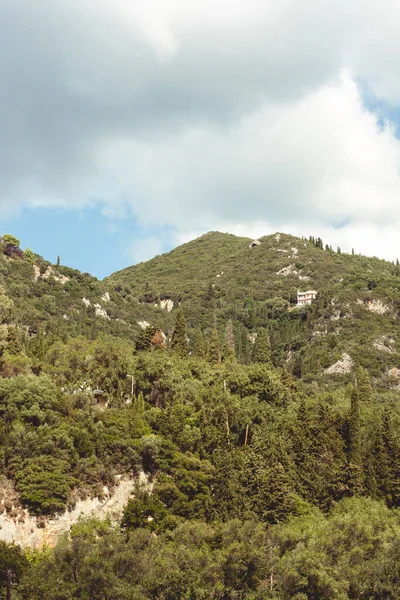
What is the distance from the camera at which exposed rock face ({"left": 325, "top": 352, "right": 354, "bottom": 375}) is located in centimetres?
11966

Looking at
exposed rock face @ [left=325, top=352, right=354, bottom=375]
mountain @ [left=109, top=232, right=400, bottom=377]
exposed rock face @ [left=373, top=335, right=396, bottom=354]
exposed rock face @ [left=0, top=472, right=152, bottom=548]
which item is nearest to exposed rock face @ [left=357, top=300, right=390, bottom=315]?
mountain @ [left=109, top=232, right=400, bottom=377]

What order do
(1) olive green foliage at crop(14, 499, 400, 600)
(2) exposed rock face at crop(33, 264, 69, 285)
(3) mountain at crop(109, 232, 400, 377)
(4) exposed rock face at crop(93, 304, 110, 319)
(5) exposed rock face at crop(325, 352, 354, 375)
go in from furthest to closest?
(3) mountain at crop(109, 232, 400, 377), (2) exposed rock face at crop(33, 264, 69, 285), (4) exposed rock face at crop(93, 304, 110, 319), (5) exposed rock face at crop(325, 352, 354, 375), (1) olive green foliage at crop(14, 499, 400, 600)

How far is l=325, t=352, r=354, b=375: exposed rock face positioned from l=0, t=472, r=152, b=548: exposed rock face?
254 ft

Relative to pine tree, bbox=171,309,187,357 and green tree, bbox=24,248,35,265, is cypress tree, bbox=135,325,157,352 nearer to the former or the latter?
pine tree, bbox=171,309,187,357

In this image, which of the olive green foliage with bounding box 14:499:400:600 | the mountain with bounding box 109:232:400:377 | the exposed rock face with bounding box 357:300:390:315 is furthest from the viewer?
the exposed rock face with bounding box 357:300:390:315

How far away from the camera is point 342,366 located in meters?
121

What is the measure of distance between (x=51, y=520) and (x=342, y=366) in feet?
283

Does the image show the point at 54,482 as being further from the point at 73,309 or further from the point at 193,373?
the point at 73,309

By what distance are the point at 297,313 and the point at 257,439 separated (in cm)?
11707

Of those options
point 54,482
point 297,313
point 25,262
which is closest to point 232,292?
point 297,313

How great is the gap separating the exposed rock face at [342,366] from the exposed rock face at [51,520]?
77.5 metres

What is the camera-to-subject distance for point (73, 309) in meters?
117

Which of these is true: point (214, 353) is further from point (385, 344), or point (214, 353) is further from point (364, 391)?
point (385, 344)

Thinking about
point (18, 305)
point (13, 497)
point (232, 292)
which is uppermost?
point (232, 292)
